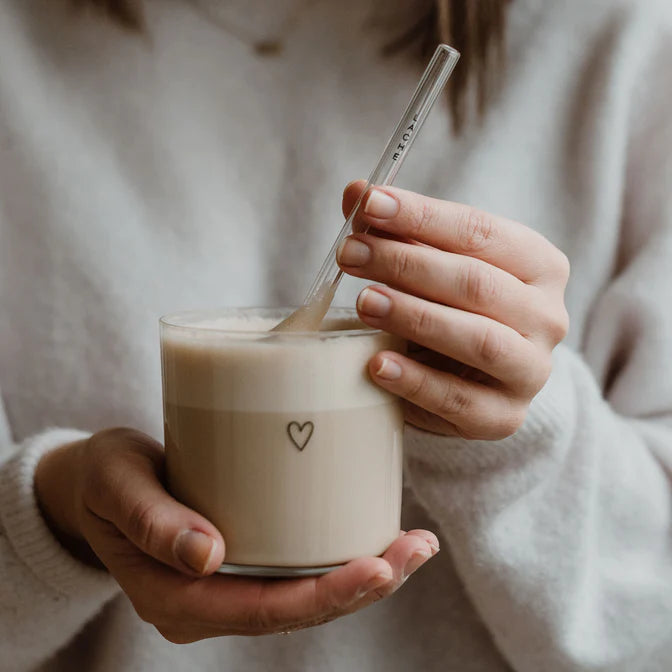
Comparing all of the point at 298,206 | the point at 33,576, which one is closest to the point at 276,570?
the point at 33,576

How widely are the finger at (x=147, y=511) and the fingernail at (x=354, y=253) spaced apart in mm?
202

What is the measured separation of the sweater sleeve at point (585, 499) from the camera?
79 cm

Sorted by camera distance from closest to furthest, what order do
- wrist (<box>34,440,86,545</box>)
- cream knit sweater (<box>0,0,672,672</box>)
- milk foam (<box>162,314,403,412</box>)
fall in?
milk foam (<box>162,314,403,412</box>) < wrist (<box>34,440,86,545</box>) < cream knit sweater (<box>0,0,672,672</box>)

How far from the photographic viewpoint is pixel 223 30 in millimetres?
956

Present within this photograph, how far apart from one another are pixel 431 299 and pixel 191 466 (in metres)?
0.20

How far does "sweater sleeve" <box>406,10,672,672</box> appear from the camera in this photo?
0.79m

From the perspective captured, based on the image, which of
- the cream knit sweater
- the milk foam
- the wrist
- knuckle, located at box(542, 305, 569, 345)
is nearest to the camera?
the milk foam

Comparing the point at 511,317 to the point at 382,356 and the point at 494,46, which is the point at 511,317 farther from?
the point at 494,46

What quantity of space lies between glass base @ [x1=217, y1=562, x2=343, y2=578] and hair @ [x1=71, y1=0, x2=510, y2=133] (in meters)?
0.64

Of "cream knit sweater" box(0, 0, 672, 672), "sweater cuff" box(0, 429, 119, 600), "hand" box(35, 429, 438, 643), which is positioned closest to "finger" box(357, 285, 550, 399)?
"hand" box(35, 429, 438, 643)

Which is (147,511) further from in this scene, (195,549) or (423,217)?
(423,217)

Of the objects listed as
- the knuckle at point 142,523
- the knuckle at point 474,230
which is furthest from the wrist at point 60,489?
the knuckle at point 474,230

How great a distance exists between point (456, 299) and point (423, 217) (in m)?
0.06

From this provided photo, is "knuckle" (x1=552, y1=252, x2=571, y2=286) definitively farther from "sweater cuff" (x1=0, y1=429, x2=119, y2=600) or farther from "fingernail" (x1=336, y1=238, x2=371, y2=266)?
"sweater cuff" (x1=0, y1=429, x2=119, y2=600)
